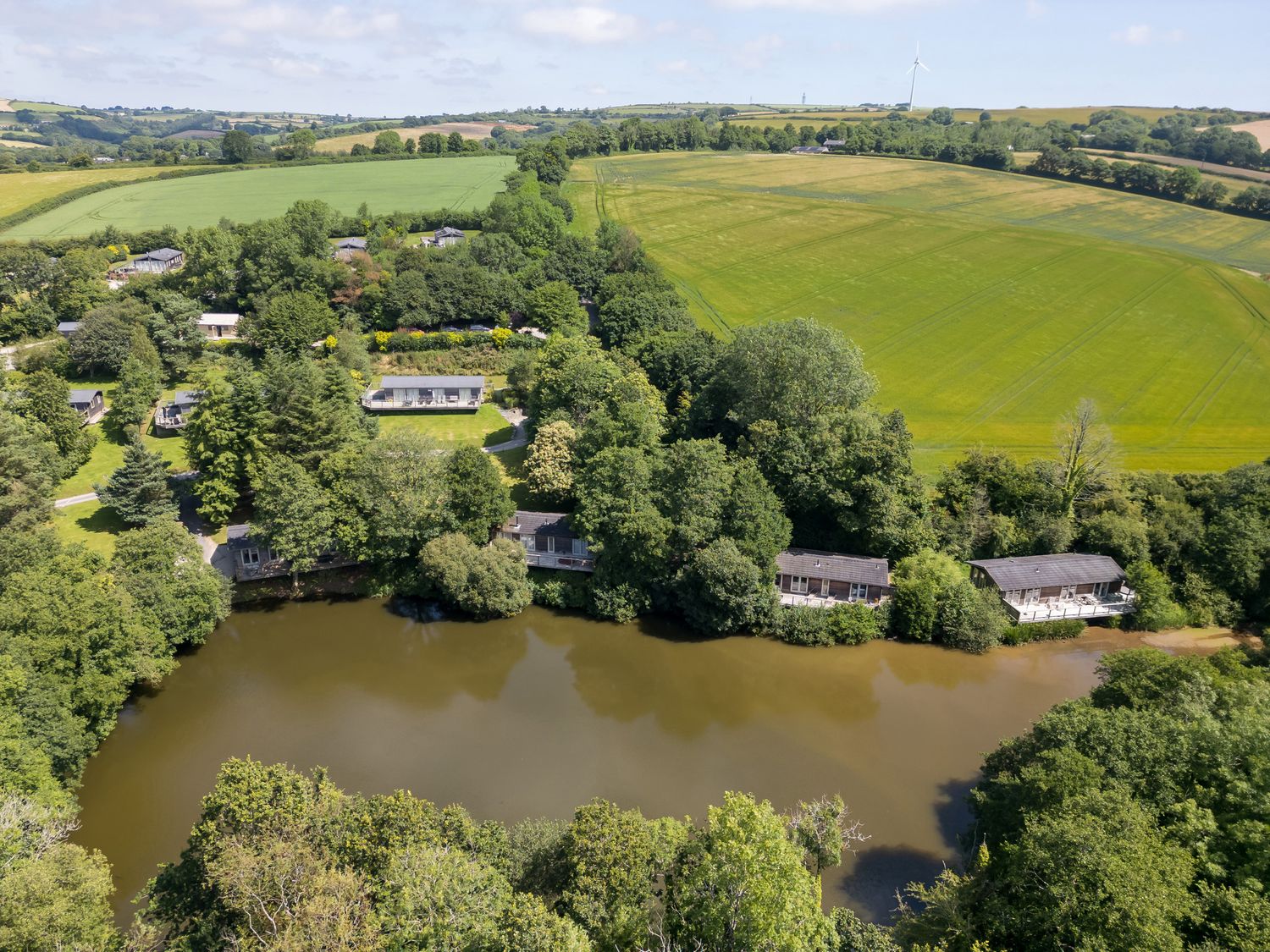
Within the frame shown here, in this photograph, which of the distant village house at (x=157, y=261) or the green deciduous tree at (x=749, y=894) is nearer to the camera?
the green deciduous tree at (x=749, y=894)

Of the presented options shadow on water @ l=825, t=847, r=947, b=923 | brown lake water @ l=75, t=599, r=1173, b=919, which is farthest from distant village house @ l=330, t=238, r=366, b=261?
shadow on water @ l=825, t=847, r=947, b=923

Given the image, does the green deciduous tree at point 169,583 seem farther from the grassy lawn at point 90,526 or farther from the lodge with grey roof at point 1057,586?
the lodge with grey roof at point 1057,586

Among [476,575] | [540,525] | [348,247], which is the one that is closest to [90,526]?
[476,575]

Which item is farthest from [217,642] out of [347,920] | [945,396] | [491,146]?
[491,146]

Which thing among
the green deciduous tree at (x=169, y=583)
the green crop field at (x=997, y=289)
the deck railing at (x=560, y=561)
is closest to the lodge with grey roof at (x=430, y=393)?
the deck railing at (x=560, y=561)

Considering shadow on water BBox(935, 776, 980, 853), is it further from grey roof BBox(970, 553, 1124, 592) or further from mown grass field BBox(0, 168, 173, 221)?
mown grass field BBox(0, 168, 173, 221)

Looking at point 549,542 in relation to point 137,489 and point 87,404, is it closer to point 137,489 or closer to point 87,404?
point 137,489
